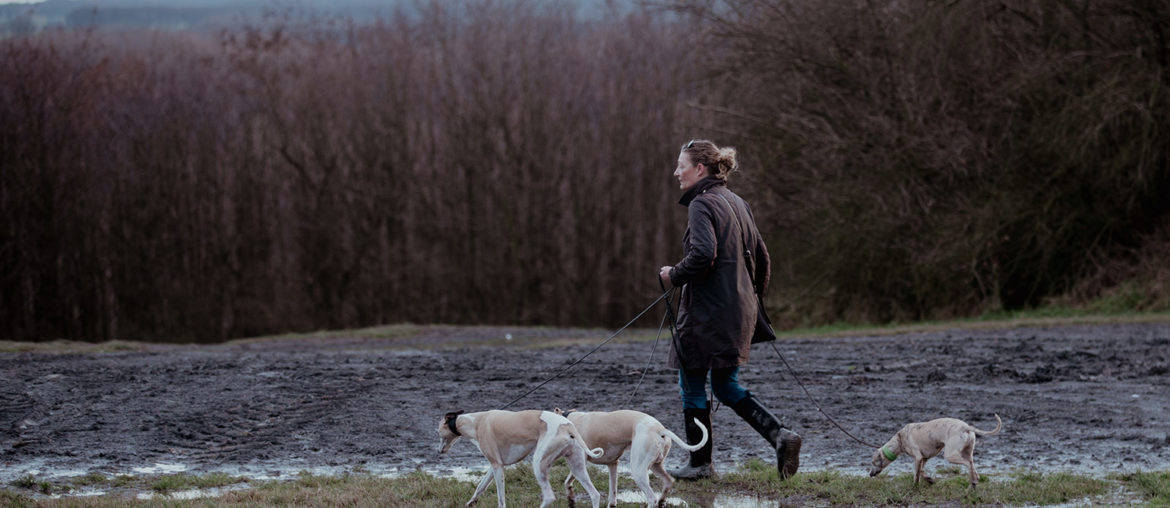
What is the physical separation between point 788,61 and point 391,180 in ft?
46.3

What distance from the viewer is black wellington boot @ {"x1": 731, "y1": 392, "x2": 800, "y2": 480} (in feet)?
21.9

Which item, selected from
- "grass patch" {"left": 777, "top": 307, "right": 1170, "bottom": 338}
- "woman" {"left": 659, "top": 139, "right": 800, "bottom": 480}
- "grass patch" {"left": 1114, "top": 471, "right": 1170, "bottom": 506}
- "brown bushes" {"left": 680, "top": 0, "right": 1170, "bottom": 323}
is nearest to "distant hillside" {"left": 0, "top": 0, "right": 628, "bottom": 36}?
"brown bushes" {"left": 680, "top": 0, "right": 1170, "bottom": 323}

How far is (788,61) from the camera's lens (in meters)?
22.4

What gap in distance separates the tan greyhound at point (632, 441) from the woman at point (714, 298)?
0.67 meters

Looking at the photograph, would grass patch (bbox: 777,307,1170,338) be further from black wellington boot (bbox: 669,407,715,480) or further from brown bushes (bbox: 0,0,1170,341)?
black wellington boot (bbox: 669,407,715,480)

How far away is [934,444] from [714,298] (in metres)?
1.60

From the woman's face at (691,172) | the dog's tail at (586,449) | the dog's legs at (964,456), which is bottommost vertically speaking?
the dog's legs at (964,456)

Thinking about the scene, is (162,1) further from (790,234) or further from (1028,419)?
(1028,419)

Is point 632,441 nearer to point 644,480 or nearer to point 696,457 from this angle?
point 644,480

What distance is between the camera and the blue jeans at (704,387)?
6.71 meters

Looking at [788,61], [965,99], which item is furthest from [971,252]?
[788,61]

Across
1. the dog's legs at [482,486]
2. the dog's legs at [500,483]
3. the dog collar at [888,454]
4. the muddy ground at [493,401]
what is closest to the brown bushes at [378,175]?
the muddy ground at [493,401]

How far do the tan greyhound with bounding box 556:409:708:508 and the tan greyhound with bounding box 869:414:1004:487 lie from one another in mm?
1427

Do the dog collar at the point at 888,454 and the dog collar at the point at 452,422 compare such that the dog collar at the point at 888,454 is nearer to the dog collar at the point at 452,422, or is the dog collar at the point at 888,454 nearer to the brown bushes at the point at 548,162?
the dog collar at the point at 452,422
